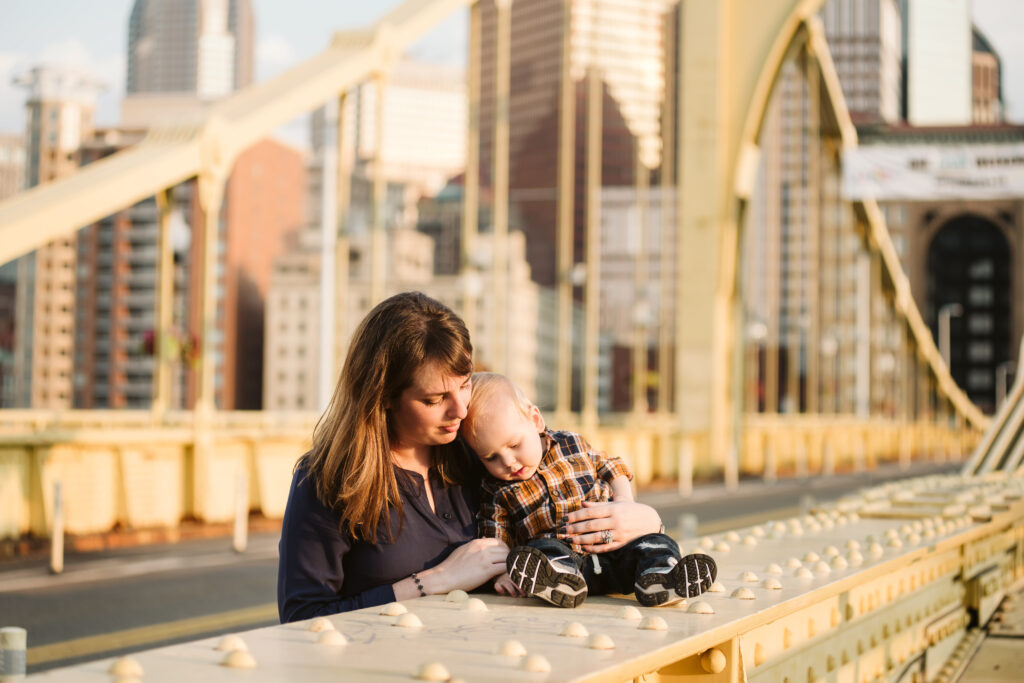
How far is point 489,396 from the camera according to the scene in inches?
113

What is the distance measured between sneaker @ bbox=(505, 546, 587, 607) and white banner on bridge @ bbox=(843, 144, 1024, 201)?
19.4 metres

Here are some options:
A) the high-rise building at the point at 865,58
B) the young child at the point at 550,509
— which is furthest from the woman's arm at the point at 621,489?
the high-rise building at the point at 865,58

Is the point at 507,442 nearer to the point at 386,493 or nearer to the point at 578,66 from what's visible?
the point at 386,493

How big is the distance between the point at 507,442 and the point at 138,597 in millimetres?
6568

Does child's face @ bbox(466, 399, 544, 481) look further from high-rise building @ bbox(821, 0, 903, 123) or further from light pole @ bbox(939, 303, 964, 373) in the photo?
high-rise building @ bbox(821, 0, 903, 123)

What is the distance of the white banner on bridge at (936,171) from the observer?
21.1 m

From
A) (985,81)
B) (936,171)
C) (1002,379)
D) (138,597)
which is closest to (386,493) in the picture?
(138,597)

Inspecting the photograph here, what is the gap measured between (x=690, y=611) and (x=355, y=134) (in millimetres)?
151813

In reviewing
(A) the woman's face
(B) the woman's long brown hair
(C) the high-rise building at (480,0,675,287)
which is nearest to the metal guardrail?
(B) the woman's long brown hair

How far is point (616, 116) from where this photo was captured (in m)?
60.3

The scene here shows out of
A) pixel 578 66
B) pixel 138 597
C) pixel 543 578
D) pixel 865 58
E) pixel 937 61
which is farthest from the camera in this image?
pixel 865 58

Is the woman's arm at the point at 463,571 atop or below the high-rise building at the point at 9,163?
below

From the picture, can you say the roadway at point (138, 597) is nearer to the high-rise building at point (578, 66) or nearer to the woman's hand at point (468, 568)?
the woman's hand at point (468, 568)

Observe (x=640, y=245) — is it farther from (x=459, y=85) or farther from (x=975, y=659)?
(x=459, y=85)
